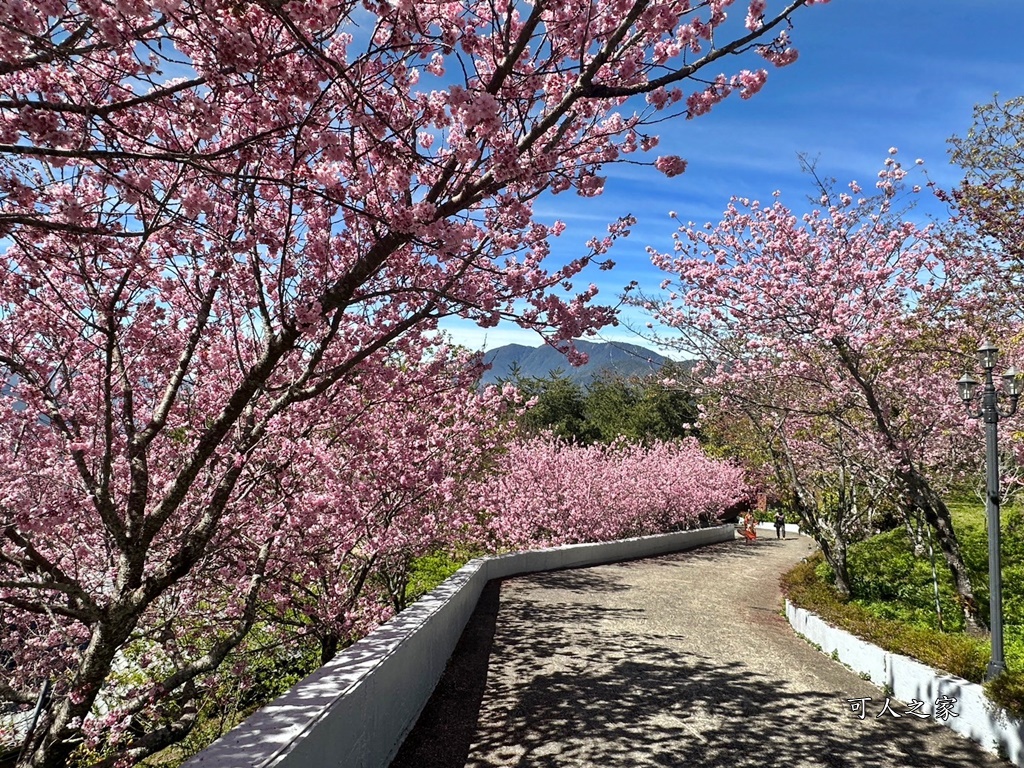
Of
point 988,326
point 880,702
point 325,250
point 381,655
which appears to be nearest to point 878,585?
point 988,326

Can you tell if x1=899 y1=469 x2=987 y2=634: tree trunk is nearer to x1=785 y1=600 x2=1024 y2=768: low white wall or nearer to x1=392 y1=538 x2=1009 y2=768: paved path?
x1=785 y1=600 x2=1024 y2=768: low white wall

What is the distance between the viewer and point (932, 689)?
634cm

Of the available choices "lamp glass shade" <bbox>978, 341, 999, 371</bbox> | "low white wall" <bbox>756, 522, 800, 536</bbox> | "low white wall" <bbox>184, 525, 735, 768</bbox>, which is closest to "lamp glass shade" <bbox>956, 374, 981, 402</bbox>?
"lamp glass shade" <bbox>978, 341, 999, 371</bbox>

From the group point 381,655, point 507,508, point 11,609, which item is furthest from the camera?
point 507,508

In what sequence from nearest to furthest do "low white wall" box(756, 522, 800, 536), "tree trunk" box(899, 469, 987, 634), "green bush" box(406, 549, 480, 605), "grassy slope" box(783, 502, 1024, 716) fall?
"grassy slope" box(783, 502, 1024, 716)
"tree trunk" box(899, 469, 987, 634)
"green bush" box(406, 549, 480, 605)
"low white wall" box(756, 522, 800, 536)

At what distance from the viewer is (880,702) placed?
677 centimetres

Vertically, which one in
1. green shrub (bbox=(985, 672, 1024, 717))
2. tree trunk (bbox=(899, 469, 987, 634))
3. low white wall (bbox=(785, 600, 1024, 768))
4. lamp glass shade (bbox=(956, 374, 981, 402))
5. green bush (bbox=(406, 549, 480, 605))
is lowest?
green bush (bbox=(406, 549, 480, 605))

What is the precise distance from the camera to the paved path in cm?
529

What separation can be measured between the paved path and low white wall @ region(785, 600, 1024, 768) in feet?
0.42

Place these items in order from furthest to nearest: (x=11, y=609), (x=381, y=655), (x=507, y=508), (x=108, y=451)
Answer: (x=507, y=508) < (x=11, y=609) < (x=381, y=655) < (x=108, y=451)

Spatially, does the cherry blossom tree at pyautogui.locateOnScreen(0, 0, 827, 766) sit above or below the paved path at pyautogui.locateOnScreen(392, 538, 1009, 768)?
above

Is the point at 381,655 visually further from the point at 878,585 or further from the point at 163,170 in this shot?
the point at 878,585

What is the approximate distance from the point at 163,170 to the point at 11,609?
14.7 ft

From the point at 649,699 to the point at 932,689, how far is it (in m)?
2.82
